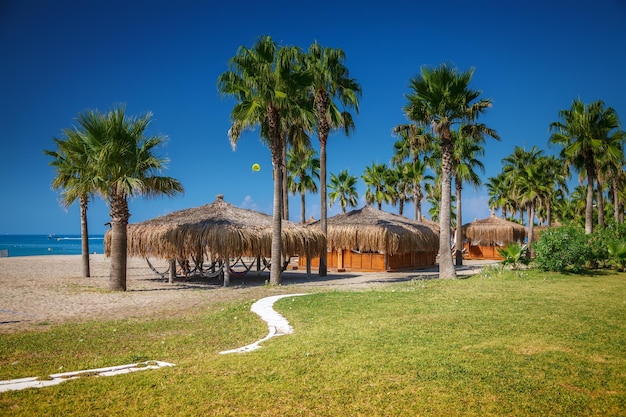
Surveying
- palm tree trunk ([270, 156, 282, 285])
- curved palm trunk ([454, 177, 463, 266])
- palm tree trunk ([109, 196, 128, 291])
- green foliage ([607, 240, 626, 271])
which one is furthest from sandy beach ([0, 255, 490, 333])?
curved palm trunk ([454, 177, 463, 266])

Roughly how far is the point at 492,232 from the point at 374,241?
19.9m

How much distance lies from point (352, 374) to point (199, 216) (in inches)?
692

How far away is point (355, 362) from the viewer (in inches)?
248

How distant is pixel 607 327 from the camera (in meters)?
8.50

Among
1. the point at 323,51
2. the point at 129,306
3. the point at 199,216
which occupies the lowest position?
the point at 129,306

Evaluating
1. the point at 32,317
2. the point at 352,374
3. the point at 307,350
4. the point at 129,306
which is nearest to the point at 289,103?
the point at 129,306

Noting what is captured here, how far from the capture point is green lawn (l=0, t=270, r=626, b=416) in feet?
15.6

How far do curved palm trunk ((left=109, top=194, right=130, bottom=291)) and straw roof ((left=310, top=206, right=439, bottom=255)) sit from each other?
14.8 meters

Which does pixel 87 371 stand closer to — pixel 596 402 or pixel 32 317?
pixel 596 402

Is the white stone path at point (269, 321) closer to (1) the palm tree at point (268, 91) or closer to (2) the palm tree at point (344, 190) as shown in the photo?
(1) the palm tree at point (268, 91)

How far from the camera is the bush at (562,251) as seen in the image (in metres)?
18.3

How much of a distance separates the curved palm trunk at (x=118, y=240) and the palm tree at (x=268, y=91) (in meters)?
5.13

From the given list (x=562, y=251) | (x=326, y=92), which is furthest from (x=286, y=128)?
(x=562, y=251)

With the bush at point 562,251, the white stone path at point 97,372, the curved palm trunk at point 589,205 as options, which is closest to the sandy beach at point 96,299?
the white stone path at point 97,372
